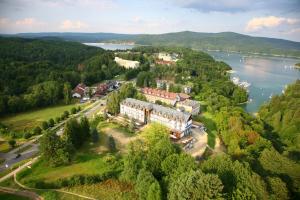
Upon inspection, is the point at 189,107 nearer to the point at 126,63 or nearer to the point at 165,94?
the point at 165,94

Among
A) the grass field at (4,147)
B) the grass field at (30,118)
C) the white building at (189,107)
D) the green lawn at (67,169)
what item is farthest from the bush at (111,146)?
the white building at (189,107)

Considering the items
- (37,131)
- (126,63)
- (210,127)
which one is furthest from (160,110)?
(126,63)

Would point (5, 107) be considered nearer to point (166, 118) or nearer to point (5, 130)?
point (5, 130)

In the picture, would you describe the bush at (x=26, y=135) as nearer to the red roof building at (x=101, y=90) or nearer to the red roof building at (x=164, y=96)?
the red roof building at (x=101, y=90)

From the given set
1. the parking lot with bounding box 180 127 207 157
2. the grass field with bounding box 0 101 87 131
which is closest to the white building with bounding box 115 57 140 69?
the grass field with bounding box 0 101 87 131

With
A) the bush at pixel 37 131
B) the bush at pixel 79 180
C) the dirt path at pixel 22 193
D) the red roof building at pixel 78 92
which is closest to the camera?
the dirt path at pixel 22 193
